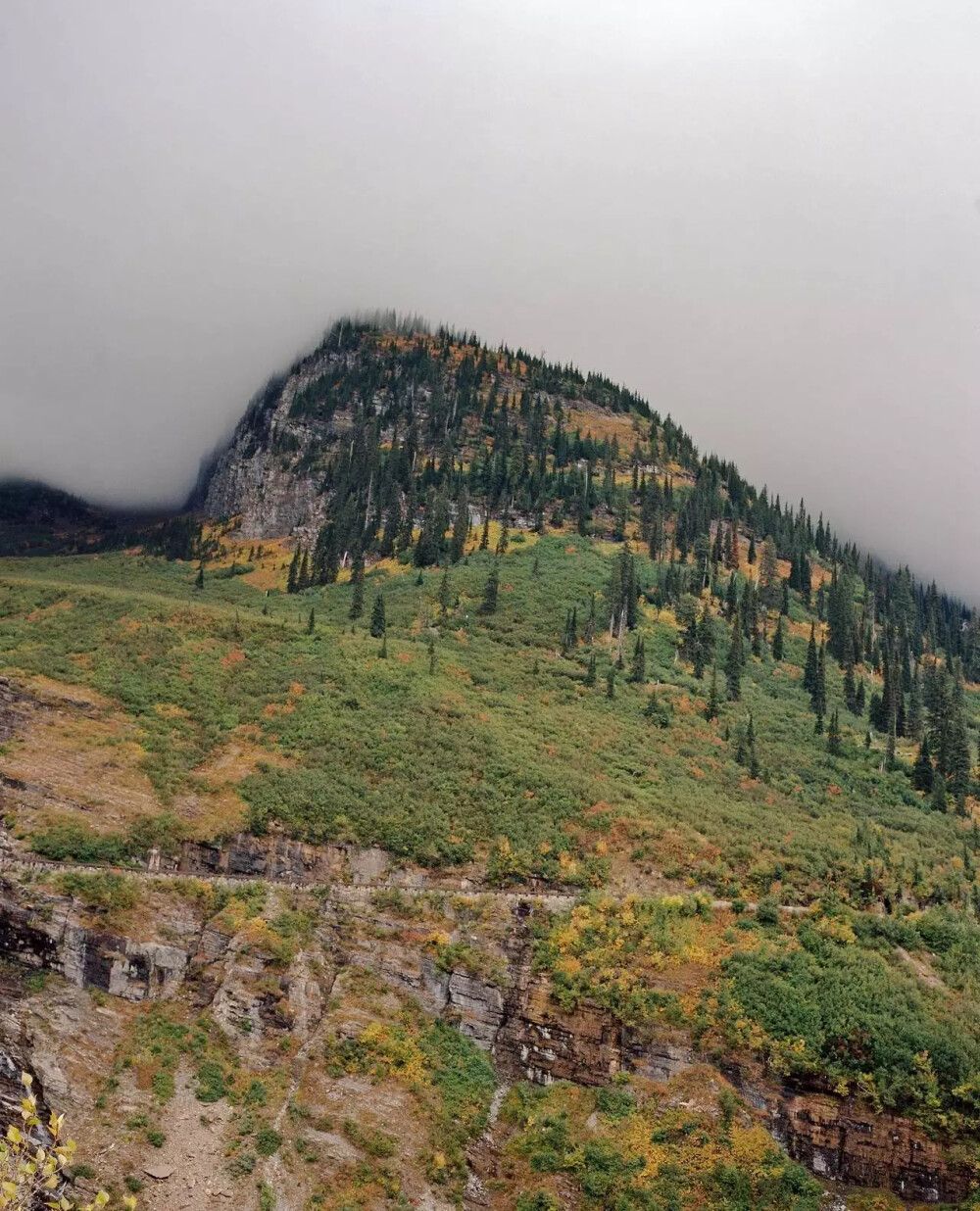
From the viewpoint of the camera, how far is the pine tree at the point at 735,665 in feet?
334

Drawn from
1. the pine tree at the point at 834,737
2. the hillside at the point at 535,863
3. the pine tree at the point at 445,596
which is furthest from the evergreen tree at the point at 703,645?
the pine tree at the point at 445,596

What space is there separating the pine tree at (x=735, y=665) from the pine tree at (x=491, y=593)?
31.4 meters

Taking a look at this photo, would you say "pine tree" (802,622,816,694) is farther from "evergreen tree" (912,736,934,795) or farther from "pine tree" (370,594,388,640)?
"pine tree" (370,594,388,640)

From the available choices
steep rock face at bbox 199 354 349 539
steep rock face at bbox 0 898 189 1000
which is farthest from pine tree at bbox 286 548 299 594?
steep rock face at bbox 0 898 189 1000

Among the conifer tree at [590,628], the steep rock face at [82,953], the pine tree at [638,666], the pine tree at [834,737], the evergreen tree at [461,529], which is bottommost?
the steep rock face at [82,953]

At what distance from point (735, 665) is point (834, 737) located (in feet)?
52.7

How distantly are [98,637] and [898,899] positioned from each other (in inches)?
2863

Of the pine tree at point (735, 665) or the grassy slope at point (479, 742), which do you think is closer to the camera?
the grassy slope at point (479, 742)

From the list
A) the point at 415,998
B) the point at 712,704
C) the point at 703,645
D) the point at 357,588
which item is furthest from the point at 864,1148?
the point at 357,588

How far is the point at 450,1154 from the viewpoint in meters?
42.7

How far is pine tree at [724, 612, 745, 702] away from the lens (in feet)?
334

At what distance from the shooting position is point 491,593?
115 metres

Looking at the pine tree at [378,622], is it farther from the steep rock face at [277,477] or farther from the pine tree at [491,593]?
the steep rock face at [277,477]

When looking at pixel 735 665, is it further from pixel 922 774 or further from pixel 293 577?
pixel 293 577
